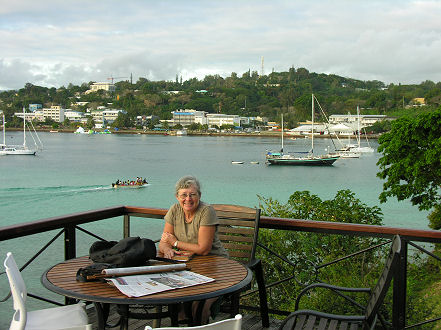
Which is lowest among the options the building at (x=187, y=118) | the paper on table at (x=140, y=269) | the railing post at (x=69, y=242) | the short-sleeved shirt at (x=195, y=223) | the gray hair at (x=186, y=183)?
the railing post at (x=69, y=242)

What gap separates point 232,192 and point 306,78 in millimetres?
106489

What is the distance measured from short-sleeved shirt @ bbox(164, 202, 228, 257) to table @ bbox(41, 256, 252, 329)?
204 millimetres

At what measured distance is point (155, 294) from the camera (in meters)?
→ 2.02

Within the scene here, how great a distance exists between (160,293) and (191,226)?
2.75 ft

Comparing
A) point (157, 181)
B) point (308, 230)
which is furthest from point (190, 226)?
point (157, 181)

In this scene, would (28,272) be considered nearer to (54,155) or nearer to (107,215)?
(107,215)

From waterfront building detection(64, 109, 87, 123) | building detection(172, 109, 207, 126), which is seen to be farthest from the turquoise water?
waterfront building detection(64, 109, 87, 123)

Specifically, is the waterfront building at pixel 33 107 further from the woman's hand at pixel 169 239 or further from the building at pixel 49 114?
the woman's hand at pixel 169 239

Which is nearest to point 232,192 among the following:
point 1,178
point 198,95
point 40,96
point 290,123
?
point 1,178

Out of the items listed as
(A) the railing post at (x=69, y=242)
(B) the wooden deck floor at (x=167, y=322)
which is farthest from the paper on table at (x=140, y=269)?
(A) the railing post at (x=69, y=242)

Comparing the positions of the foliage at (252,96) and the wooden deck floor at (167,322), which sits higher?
the foliage at (252,96)

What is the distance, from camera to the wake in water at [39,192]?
29547mm

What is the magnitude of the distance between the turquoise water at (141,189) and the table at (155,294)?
34.2 feet

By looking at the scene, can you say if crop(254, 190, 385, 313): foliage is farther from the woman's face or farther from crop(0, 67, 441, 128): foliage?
crop(0, 67, 441, 128): foliage
